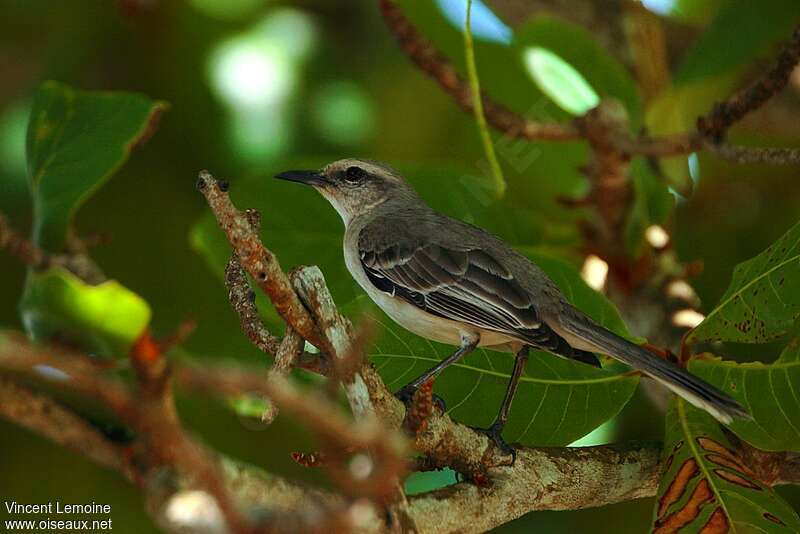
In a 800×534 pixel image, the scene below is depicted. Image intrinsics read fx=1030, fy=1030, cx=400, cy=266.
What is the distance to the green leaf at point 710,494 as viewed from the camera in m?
3.00

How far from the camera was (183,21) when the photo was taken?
20.8 feet

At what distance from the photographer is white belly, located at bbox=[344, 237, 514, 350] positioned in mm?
3727

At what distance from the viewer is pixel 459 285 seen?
12.8ft

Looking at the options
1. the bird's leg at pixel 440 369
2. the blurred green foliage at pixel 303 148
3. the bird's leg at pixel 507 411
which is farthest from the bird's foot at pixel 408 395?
the blurred green foliage at pixel 303 148

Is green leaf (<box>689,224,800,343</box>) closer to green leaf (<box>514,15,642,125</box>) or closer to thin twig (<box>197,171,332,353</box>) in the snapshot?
thin twig (<box>197,171,332,353</box>)

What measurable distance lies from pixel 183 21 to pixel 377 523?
4.69 meters

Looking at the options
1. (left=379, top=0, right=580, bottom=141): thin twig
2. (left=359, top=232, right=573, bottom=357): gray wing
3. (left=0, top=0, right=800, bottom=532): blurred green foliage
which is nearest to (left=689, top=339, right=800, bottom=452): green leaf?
(left=359, top=232, right=573, bottom=357): gray wing

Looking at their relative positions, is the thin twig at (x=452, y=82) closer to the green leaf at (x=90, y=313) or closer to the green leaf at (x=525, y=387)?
the green leaf at (x=525, y=387)

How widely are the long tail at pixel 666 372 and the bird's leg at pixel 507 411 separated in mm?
204

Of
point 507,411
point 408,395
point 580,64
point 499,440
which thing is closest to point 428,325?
point 408,395

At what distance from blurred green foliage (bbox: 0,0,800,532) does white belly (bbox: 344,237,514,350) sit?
0.21 m

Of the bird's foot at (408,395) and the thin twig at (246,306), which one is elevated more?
the thin twig at (246,306)

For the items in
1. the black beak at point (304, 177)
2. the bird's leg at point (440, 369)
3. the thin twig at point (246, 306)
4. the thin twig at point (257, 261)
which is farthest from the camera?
the black beak at point (304, 177)

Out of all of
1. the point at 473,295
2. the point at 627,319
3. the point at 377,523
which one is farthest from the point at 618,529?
the point at 377,523
